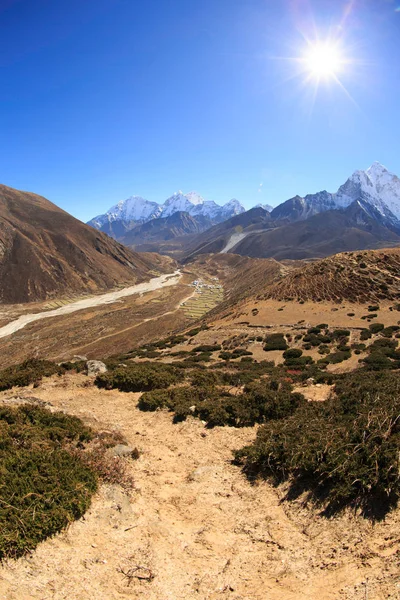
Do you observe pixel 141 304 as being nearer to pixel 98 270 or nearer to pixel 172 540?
pixel 98 270

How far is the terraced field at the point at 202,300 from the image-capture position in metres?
99.6

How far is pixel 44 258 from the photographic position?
148875 millimetres

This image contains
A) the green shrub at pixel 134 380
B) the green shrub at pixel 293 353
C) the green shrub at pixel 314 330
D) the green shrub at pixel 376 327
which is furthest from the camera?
the green shrub at pixel 314 330

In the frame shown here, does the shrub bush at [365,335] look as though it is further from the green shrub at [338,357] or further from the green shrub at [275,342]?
the green shrub at [275,342]

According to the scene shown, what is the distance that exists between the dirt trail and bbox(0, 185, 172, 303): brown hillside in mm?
134045

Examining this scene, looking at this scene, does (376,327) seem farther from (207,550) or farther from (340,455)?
(207,550)

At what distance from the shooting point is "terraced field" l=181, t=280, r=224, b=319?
327 ft

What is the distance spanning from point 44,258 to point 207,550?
163 m

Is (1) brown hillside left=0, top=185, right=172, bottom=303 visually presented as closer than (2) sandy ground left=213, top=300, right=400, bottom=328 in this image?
No

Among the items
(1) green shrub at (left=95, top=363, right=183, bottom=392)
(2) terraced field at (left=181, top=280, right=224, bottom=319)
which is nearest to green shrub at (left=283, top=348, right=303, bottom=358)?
(1) green shrub at (left=95, top=363, right=183, bottom=392)

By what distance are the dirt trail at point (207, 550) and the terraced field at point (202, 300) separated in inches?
3196

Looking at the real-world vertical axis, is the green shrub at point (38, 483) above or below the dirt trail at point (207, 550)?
above

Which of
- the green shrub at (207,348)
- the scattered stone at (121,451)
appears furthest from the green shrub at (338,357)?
the scattered stone at (121,451)

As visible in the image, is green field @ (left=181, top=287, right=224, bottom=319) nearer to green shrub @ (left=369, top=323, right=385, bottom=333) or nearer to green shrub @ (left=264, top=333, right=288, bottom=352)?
green shrub @ (left=264, top=333, right=288, bottom=352)
